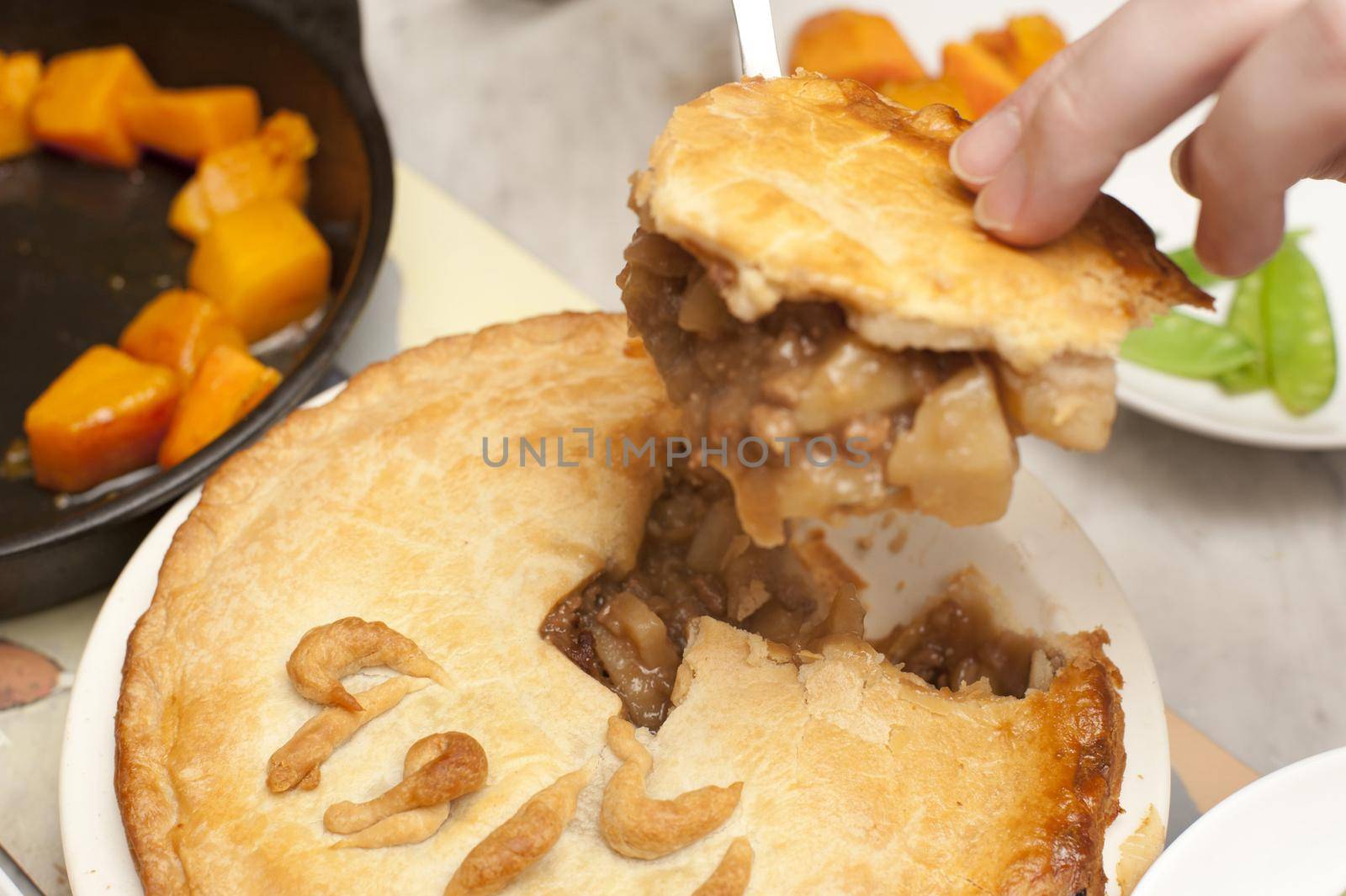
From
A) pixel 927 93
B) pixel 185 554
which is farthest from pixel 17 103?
pixel 927 93

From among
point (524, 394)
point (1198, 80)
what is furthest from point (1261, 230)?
point (524, 394)

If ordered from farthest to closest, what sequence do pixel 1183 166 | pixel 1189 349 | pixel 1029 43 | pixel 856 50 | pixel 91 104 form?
pixel 1029 43 < pixel 856 50 < pixel 91 104 < pixel 1189 349 < pixel 1183 166

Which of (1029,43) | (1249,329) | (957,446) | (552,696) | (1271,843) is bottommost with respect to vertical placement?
(1249,329)

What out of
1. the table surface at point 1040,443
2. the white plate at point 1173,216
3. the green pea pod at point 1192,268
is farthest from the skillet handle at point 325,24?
the green pea pod at point 1192,268

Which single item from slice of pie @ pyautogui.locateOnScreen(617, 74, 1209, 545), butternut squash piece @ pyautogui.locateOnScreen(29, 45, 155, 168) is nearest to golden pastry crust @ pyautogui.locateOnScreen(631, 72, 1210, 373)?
slice of pie @ pyautogui.locateOnScreen(617, 74, 1209, 545)

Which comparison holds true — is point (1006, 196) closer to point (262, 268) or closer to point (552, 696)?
point (552, 696)
